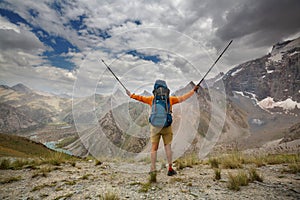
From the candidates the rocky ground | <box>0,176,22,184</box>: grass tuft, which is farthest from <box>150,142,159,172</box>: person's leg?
<box>0,176,22,184</box>: grass tuft

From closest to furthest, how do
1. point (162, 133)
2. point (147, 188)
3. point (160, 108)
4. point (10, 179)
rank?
point (147, 188) → point (160, 108) → point (10, 179) → point (162, 133)

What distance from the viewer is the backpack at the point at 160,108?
24.7 ft

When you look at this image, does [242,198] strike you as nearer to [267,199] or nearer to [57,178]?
[267,199]

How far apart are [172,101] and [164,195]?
3.87m

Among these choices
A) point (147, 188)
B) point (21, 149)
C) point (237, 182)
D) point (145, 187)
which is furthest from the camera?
point (21, 149)

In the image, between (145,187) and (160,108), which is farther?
(160,108)

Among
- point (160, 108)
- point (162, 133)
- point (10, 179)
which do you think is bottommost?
point (10, 179)

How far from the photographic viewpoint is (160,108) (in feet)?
24.8

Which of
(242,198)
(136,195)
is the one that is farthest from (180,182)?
(242,198)

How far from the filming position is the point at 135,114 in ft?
40.6

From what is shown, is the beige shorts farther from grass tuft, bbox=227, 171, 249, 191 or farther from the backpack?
grass tuft, bbox=227, 171, 249, 191

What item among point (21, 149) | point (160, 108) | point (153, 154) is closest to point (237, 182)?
point (153, 154)

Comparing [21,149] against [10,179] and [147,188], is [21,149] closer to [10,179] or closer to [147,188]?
[10,179]

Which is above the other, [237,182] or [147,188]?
[237,182]
